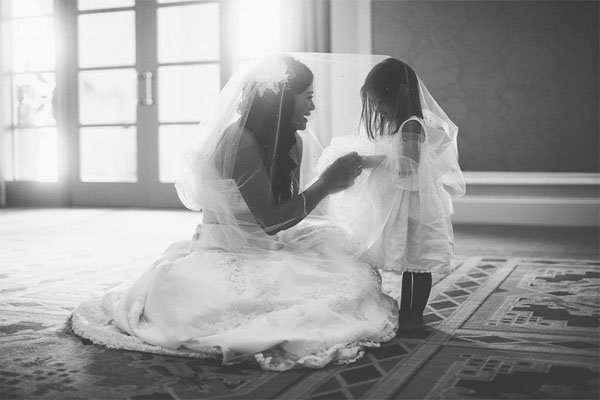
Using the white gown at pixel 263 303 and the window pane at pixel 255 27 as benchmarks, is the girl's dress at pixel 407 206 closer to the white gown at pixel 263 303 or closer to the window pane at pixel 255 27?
the white gown at pixel 263 303

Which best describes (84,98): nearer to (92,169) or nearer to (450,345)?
(92,169)

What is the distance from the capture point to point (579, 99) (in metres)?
5.42

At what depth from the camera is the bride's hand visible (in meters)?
2.21

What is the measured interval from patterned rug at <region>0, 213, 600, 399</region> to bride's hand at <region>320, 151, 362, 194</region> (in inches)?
19.4

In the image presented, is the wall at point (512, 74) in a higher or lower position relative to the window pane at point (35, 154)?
higher

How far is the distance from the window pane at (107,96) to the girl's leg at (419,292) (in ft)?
16.6

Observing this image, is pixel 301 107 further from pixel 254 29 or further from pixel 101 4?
pixel 101 4

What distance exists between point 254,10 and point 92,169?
2180 millimetres

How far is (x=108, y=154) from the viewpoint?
7043 mm

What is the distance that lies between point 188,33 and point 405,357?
5.32 metres

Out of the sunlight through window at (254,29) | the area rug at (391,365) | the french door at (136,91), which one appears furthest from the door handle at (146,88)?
the area rug at (391,365)

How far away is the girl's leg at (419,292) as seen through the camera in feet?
7.68

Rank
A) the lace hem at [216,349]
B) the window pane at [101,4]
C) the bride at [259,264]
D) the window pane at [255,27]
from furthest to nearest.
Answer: the window pane at [101,4]
the window pane at [255,27]
the bride at [259,264]
the lace hem at [216,349]

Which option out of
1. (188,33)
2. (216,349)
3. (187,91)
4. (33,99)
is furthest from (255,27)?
(216,349)
